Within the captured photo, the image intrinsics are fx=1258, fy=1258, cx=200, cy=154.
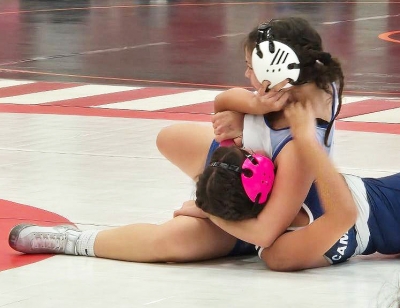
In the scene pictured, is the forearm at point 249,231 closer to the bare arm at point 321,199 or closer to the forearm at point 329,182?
the bare arm at point 321,199

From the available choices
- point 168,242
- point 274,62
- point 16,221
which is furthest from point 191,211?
point 16,221

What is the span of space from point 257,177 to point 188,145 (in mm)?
675

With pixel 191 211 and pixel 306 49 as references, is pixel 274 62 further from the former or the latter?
pixel 191 211

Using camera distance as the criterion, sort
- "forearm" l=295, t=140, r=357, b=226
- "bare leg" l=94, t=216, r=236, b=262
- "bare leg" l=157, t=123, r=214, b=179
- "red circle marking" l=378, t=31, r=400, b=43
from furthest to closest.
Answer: "red circle marking" l=378, t=31, r=400, b=43 → "bare leg" l=157, t=123, r=214, b=179 → "bare leg" l=94, t=216, r=236, b=262 → "forearm" l=295, t=140, r=357, b=226

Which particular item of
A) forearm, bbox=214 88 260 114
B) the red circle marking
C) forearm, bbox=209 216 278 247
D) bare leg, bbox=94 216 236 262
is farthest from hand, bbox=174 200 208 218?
the red circle marking

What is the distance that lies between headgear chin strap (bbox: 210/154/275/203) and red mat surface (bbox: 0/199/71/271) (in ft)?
3.34

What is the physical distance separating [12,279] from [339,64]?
1.62 metres

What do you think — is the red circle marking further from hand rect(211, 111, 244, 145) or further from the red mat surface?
hand rect(211, 111, 244, 145)

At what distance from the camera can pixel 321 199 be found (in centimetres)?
510

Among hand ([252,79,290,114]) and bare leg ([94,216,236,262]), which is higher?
hand ([252,79,290,114])

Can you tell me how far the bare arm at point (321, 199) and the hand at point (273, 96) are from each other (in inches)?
3.1

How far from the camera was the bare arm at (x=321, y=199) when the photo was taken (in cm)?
498

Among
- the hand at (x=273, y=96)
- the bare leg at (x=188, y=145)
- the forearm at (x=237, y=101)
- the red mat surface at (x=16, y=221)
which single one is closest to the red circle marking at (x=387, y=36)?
the red mat surface at (x=16, y=221)

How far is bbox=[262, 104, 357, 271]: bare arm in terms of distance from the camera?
4.98m
